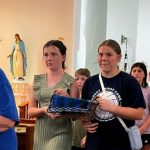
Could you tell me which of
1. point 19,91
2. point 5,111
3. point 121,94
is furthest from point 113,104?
point 19,91

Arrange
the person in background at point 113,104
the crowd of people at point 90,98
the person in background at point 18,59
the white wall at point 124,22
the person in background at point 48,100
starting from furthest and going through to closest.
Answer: the white wall at point 124,22 → the person in background at point 18,59 → the person in background at point 48,100 → the person in background at point 113,104 → the crowd of people at point 90,98

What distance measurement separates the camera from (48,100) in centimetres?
204

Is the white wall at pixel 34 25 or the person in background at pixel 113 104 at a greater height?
the white wall at pixel 34 25

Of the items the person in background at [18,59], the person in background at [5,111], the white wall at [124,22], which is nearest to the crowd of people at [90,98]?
the person in background at [5,111]

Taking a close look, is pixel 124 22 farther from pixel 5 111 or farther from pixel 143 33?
pixel 5 111

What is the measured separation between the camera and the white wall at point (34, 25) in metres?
4.59

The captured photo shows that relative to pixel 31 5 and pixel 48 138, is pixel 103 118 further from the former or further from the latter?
pixel 31 5

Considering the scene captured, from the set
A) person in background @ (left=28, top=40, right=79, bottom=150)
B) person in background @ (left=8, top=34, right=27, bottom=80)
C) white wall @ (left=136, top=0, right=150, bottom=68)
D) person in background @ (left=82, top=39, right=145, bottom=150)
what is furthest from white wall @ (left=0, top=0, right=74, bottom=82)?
white wall @ (left=136, top=0, right=150, bottom=68)

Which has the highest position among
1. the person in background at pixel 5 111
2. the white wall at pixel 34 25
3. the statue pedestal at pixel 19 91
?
the white wall at pixel 34 25

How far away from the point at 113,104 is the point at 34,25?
3.17m

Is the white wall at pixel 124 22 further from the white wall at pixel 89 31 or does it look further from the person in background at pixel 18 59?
the person in background at pixel 18 59

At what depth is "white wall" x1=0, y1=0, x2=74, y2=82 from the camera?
4.59 meters

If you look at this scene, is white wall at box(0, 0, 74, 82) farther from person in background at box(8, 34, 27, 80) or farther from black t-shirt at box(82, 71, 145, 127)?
black t-shirt at box(82, 71, 145, 127)

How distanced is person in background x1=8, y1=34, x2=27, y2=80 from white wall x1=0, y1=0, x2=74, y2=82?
121mm
